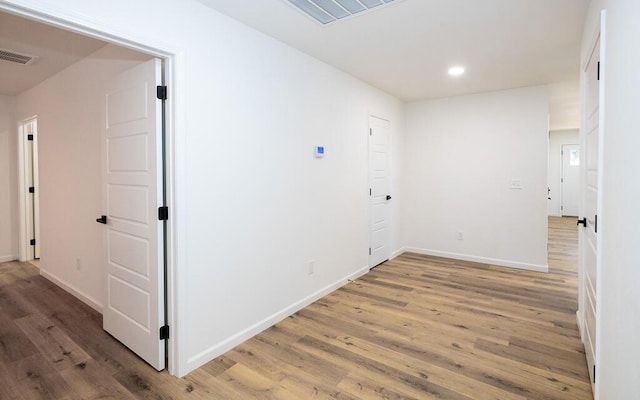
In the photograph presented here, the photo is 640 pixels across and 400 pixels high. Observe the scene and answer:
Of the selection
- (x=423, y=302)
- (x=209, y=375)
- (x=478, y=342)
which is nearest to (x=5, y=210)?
(x=209, y=375)

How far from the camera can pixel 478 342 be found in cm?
275

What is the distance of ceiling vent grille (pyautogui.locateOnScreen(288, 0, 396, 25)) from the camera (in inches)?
94.9

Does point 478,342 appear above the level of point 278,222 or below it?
below

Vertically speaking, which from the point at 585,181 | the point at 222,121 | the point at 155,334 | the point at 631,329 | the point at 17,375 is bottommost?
the point at 17,375

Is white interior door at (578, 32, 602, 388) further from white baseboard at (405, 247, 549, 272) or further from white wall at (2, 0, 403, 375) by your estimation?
white wall at (2, 0, 403, 375)

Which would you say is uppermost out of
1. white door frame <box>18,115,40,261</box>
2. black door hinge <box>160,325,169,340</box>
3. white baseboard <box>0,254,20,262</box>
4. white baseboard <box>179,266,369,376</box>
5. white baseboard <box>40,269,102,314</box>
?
white door frame <box>18,115,40,261</box>

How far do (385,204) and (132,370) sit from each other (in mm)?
3863

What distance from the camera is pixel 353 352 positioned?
8.57ft

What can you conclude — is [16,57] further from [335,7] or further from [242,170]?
[335,7]

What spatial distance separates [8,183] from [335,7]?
226 inches

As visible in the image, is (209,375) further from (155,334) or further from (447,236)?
(447,236)

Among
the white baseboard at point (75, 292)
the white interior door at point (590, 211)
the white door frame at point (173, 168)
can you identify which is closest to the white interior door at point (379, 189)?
the white interior door at point (590, 211)

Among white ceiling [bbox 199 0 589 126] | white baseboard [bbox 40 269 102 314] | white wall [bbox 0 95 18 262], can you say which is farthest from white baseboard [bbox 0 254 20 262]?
white ceiling [bbox 199 0 589 126]

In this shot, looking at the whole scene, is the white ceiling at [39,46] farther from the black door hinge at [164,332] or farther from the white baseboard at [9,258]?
the white baseboard at [9,258]
